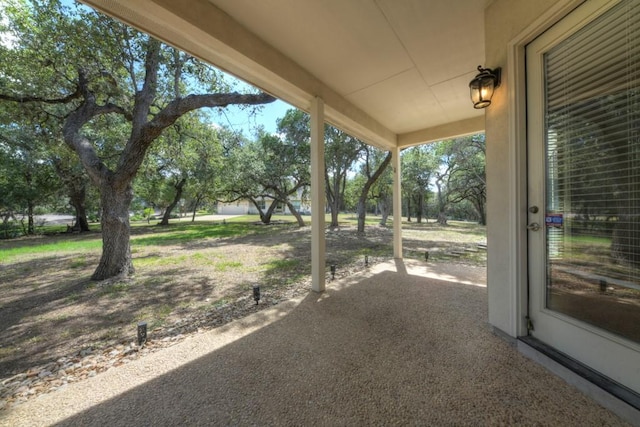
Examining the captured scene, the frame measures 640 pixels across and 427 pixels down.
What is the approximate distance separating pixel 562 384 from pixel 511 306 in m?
0.50

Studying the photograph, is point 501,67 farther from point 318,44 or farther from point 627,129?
point 318,44

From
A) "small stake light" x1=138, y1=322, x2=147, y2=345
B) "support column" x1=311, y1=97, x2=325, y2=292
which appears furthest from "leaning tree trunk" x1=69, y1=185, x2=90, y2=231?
"support column" x1=311, y1=97, x2=325, y2=292

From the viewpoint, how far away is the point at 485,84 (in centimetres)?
192

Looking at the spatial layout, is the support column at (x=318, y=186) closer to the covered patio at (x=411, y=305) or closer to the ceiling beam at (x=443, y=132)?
the covered patio at (x=411, y=305)

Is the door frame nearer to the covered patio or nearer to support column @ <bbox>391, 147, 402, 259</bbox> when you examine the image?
the covered patio

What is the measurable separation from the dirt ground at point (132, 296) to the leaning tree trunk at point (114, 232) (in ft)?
0.91

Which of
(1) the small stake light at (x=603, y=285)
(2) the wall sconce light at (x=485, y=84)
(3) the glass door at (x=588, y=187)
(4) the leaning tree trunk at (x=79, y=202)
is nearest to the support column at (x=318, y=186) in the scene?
(2) the wall sconce light at (x=485, y=84)

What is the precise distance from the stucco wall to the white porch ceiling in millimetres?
341

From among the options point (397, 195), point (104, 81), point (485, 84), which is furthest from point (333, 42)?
point (104, 81)

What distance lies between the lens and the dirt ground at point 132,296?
2.29 metres

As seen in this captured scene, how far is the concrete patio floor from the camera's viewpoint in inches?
48.9

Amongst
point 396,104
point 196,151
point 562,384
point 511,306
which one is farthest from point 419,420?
point 196,151

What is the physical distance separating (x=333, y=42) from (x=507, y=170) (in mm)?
2022

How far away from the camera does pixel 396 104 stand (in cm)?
→ 369
